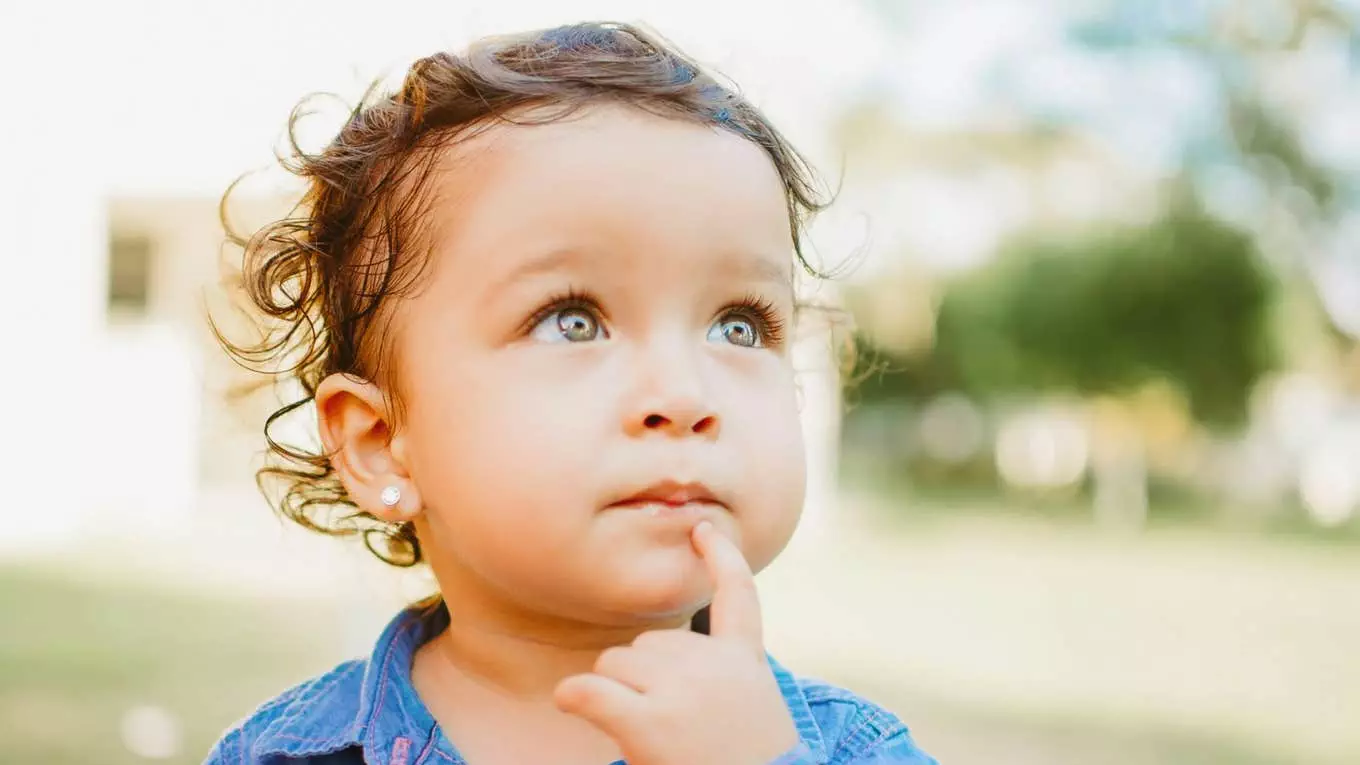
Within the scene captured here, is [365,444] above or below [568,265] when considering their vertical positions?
below

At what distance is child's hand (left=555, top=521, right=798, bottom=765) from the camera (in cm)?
139

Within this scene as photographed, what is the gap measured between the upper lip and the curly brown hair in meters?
0.38

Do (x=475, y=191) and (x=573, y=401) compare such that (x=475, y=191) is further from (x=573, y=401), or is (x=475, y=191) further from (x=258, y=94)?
(x=258, y=94)

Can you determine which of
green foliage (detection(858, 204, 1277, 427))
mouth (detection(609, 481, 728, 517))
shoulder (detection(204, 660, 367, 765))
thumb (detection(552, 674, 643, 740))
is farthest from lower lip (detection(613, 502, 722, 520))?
green foliage (detection(858, 204, 1277, 427))

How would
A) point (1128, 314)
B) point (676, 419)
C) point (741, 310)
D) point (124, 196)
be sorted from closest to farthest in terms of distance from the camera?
point (676, 419) < point (741, 310) < point (124, 196) < point (1128, 314)

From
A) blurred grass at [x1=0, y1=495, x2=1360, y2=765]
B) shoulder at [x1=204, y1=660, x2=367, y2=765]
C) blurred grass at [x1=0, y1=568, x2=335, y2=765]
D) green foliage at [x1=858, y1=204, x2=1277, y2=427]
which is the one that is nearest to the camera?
shoulder at [x1=204, y1=660, x2=367, y2=765]

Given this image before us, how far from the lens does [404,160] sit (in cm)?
179

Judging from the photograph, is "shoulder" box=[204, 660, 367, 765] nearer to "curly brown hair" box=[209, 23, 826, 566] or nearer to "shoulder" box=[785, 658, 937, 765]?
"curly brown hair" box=[209, 23, 826, 566]

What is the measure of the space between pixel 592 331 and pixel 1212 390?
23.9 meters

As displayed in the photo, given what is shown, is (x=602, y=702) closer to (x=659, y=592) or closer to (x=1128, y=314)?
(x=659, y=592)

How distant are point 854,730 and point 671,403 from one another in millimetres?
540

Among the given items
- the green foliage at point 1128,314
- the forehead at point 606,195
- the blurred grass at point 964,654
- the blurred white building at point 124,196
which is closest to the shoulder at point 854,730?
the forehead at point 606,195

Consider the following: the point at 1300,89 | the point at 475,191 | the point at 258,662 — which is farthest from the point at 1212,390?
the point at 475,191

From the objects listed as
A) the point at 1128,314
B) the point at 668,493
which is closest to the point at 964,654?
the point at 668,493
